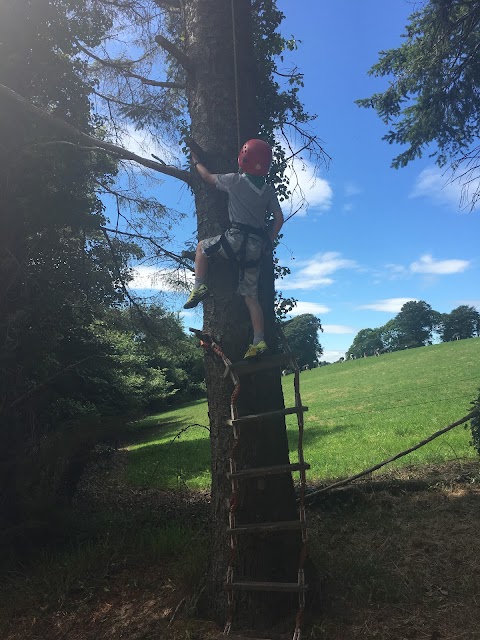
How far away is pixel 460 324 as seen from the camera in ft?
290

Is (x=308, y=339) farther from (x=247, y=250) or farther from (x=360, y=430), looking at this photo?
(x=247, y=250)

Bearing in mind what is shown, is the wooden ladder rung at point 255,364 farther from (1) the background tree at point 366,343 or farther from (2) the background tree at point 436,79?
(1) the background tree at point 366,343

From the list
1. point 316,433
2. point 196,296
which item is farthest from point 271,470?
point 316,433

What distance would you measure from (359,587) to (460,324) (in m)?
95.5

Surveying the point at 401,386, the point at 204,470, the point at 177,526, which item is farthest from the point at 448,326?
the point at 177,526

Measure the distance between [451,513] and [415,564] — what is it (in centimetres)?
136

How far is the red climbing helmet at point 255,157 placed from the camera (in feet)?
11.1

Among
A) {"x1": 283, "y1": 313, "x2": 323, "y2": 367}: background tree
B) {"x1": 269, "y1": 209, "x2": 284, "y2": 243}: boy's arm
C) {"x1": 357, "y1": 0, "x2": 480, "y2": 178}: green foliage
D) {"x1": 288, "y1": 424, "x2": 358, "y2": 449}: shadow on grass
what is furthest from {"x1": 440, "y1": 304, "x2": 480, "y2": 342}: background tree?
{"x1": 269, "y1": 209, "x2": 284, "y2": 243}: boy's arm

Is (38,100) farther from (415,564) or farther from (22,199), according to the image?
(415,564)

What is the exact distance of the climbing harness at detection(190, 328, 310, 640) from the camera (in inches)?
111

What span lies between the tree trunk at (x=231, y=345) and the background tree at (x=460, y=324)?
92.9 m

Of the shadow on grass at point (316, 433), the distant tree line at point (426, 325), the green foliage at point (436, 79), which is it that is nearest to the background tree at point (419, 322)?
the distant tree line at point (426, 325)

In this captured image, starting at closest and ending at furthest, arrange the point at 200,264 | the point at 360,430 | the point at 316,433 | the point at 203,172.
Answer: the point at 200,264 < the point at 203,172 < the point at 360,430 < the point at 316,433

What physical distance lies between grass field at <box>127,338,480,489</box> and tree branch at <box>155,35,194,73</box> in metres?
3.46
